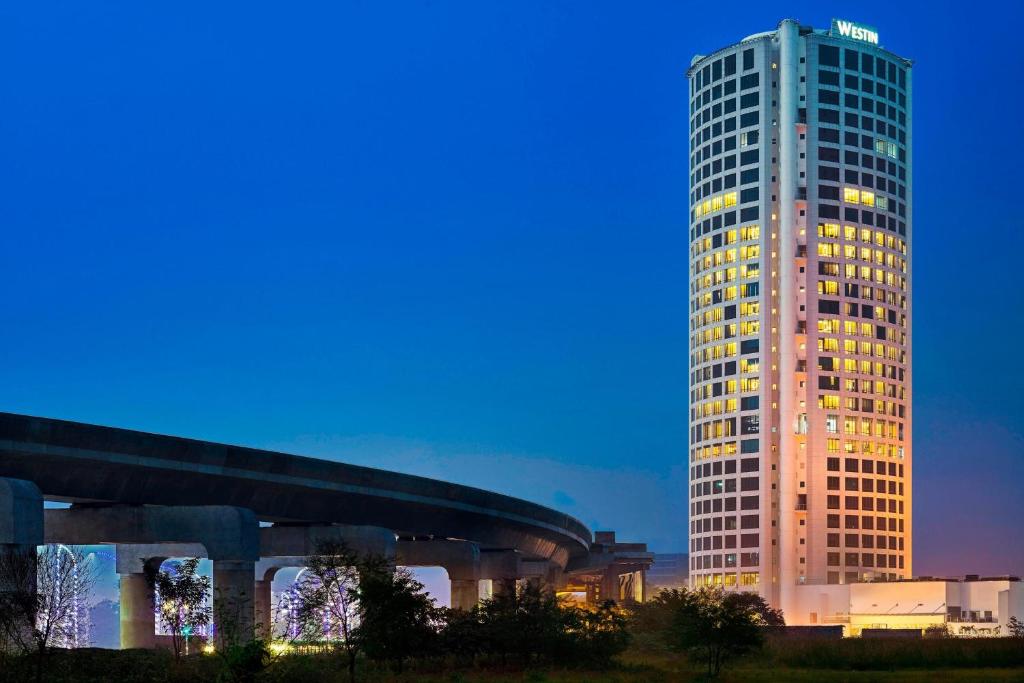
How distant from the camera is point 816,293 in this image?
7298 inches

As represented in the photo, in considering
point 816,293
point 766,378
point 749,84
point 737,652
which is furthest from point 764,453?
point 737,652

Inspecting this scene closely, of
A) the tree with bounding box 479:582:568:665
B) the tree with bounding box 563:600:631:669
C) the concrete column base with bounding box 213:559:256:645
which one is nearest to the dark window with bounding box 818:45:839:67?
the tree with bounding box 563:600:631:669

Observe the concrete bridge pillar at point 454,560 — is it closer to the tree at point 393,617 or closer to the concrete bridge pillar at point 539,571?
the concrete bridge pillar at point 539,571

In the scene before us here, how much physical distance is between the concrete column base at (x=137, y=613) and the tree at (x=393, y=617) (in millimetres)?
13367

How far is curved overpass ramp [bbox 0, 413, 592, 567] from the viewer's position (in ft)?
168

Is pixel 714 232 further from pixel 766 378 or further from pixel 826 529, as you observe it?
pixel 826 529

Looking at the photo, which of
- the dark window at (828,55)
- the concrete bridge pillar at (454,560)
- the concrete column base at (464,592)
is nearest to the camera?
the concrete column base at (464,592)

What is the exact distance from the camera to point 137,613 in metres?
66.4

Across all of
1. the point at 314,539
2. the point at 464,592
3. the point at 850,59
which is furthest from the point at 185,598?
the point at 850,59

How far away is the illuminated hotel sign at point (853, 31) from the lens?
→ 192125 mm

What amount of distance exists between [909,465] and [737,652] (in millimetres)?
140774

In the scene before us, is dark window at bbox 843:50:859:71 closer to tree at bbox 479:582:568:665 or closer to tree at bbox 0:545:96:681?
tree at bbox 479:582:568:665

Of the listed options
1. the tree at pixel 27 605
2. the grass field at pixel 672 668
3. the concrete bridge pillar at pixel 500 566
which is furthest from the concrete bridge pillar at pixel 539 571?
the tree at pixel 27 605

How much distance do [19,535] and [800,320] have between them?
149m
